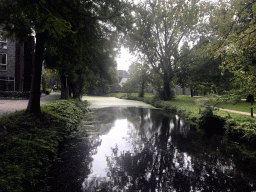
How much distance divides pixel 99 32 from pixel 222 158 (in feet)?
25.2

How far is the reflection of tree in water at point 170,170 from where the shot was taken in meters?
4.13

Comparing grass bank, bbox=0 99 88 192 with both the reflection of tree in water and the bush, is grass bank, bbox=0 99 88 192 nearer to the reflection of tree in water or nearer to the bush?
the reflection of tree in water

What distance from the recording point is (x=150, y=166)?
5.16m

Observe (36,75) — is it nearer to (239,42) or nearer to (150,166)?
(150,166)

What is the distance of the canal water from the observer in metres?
4.12

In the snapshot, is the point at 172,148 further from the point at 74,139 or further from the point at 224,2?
the point at 224,2

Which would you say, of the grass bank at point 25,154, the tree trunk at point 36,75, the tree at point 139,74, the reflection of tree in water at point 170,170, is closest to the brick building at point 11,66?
the tree at point 139,74

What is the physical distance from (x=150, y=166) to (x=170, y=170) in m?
0.58

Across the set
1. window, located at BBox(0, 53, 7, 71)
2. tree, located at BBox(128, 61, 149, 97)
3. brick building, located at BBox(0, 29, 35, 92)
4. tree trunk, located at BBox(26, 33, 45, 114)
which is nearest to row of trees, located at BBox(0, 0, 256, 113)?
tree trunk, located at BBox(26, 33, 45, 114)

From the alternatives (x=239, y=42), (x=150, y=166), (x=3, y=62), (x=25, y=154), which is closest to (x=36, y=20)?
(x=25, y=154)

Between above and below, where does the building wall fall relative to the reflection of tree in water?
above

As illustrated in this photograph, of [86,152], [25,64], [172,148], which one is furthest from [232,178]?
[25,64]

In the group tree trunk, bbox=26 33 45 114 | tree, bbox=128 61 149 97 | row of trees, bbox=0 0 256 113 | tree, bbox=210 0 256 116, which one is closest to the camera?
row of trees, bbox=0 0 256 113

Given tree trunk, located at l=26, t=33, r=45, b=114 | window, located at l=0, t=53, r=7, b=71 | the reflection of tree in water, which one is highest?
window, located at l=0, t=53, r=7, b=71
